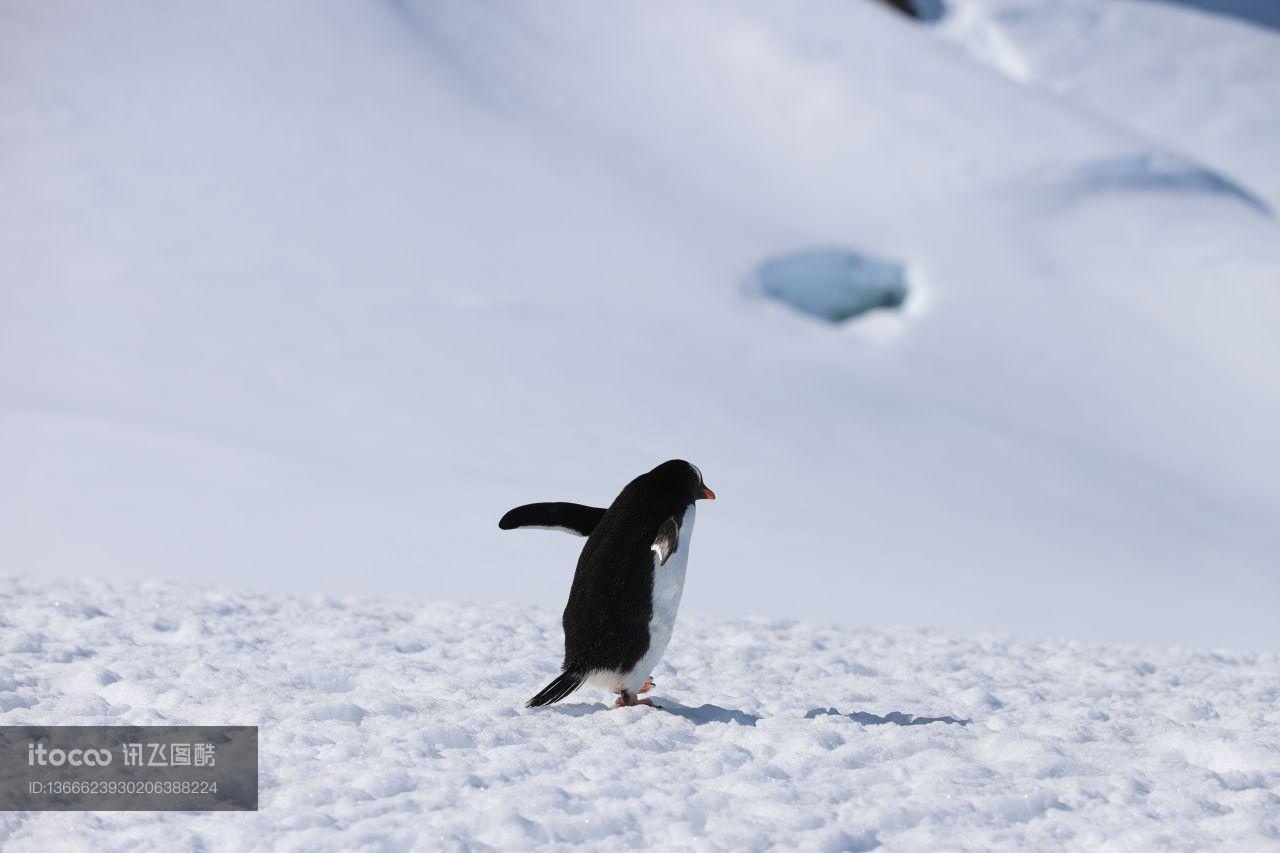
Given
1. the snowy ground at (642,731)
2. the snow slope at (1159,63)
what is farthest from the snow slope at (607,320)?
the snow slope at (1159,63)

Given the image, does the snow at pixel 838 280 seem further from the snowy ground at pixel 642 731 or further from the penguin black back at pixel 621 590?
the penguin black back at pixel 621 590

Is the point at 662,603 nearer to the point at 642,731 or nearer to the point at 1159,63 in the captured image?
the point at 642,731

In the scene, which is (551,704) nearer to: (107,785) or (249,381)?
(107,785)

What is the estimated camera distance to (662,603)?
2996 mm

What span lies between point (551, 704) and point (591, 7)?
1051cm

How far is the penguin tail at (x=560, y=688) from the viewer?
293cm

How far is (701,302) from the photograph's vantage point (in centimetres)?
823

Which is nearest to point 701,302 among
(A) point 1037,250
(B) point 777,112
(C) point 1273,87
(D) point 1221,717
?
(A) point 1037,250

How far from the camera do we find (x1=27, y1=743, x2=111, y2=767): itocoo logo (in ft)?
8.46

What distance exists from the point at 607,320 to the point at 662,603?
4.94 metres

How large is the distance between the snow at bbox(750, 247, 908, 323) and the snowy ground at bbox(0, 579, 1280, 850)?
4865 millimetres

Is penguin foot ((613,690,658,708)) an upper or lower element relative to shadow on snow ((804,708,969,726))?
upper

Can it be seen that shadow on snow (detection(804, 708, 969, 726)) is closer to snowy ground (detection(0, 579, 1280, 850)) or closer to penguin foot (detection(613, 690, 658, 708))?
snowy ground (detection(0, 579, 1280, 850))

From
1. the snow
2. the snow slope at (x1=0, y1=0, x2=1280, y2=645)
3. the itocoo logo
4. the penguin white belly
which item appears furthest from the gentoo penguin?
the snow
